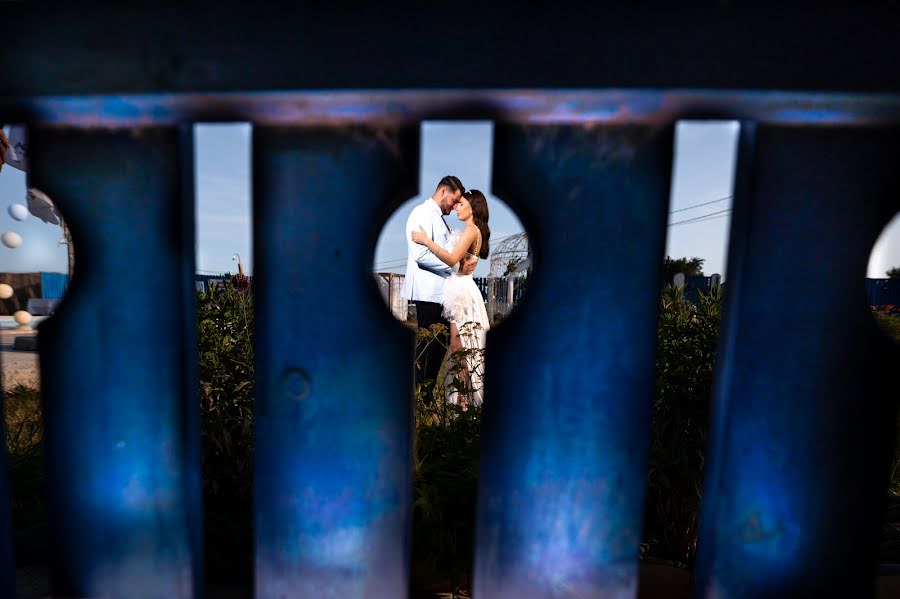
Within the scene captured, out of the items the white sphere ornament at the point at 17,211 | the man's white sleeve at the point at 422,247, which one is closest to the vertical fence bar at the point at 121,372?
the man's white sleeve at the point at 422,247

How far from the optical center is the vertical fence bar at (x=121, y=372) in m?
0.80

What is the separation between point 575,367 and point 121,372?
0.85 metres

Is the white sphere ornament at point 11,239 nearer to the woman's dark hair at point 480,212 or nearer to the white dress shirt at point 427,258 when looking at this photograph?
the white dress shirt at point 427,258

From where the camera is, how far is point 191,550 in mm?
861

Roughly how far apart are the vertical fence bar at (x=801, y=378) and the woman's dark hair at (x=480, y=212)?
280 centimetres

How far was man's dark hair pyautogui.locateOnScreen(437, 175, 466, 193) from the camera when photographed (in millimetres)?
3363

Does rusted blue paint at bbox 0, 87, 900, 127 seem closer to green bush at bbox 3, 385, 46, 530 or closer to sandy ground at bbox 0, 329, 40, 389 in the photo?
green bush at bbox 3, 385, 46, 530

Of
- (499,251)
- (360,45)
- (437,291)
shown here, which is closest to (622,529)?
(360,45)

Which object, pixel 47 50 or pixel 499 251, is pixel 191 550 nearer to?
pixel 47 50

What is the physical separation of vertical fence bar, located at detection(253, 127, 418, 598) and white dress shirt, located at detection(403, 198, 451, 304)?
257 cm

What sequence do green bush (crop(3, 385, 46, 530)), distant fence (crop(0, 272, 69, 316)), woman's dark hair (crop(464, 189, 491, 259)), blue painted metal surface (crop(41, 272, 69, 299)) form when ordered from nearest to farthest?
green bush (crop(3, 385, 46, 530))
woman's dark hair (crop(464, 189, 491, 259))
distant fence (crop(0, 272, 69, 316))
blue painted metal surface (crop(41, 272, 69, 299))

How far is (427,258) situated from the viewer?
134 inches

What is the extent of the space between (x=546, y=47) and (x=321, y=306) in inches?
22.5

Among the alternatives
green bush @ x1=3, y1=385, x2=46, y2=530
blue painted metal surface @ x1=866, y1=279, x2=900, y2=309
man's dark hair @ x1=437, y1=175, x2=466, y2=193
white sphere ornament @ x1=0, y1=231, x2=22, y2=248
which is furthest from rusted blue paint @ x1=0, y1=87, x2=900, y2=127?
blue painted metal surface @ x1=866, y1=279, x2=900, y2=309
